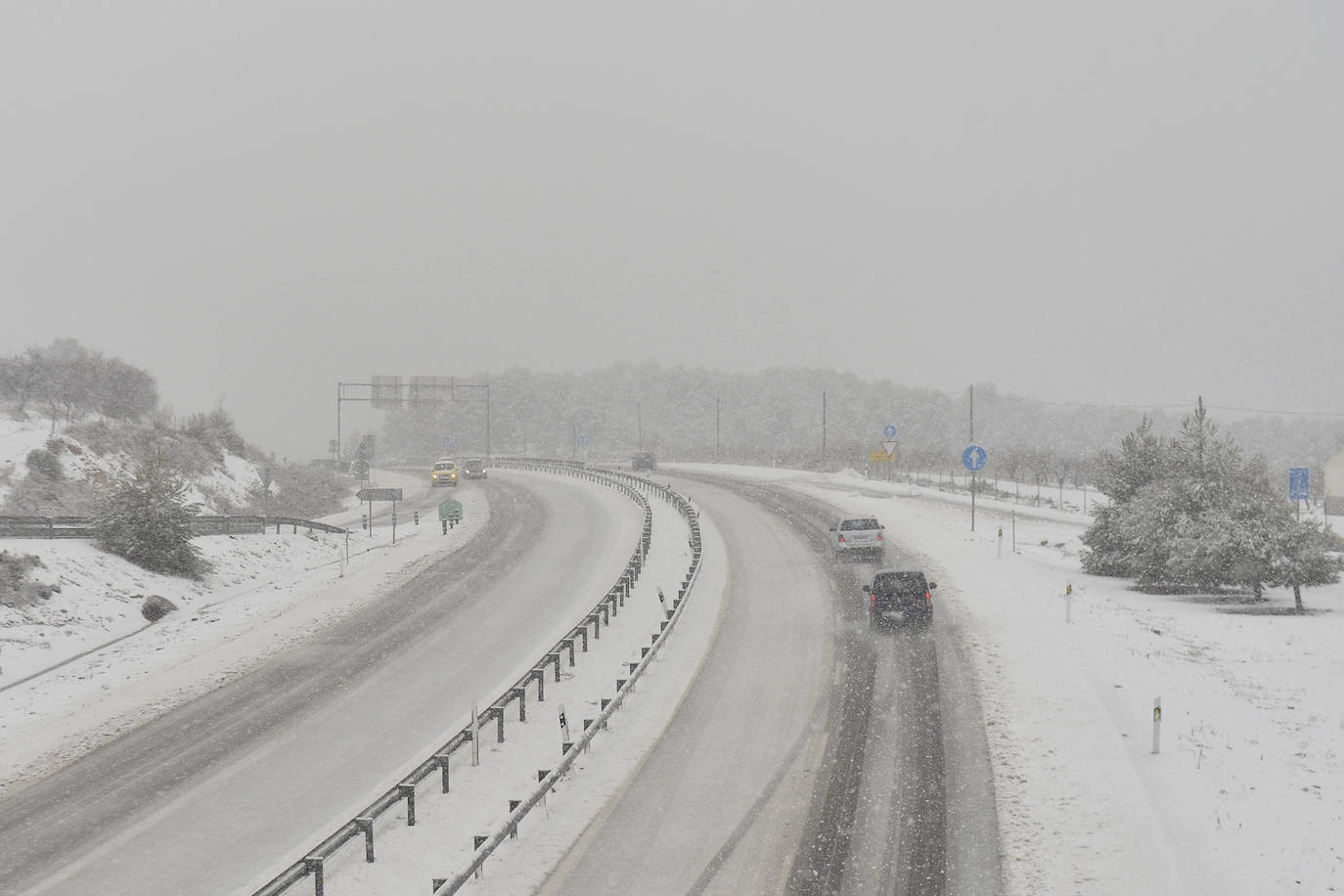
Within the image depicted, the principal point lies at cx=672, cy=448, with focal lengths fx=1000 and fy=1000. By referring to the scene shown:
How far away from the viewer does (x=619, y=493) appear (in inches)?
2479

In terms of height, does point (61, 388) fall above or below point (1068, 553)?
above

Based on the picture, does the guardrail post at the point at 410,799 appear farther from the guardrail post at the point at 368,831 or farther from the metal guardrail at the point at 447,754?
the guardrail post at the point at 368,831

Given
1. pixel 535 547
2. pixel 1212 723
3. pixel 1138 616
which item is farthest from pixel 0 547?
pixel 1138 616

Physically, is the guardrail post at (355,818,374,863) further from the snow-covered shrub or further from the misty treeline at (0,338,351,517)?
the misty treeline at (0,338,351,517)

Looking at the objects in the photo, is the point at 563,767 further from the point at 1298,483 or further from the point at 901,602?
the point at 1298,483

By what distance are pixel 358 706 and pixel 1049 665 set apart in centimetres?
1418

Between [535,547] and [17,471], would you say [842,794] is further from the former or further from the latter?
[17,471]

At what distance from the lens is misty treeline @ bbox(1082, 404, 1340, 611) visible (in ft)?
95.0

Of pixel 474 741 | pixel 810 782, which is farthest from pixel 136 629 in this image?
pixel 810 782

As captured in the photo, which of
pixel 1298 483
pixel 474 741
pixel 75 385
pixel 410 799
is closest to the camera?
pixel 410 799

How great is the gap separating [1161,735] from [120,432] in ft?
178

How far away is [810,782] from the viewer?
14695 millimetres

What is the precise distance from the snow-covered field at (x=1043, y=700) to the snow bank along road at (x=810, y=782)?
52cm

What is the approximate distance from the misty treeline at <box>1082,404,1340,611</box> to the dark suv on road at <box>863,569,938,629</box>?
10.4 metres
